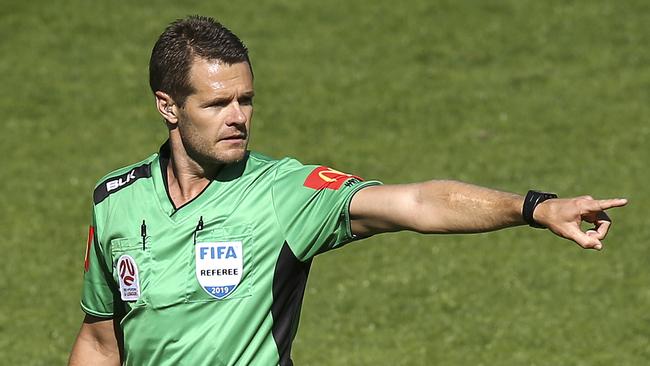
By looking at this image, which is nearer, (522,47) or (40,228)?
(40,228)

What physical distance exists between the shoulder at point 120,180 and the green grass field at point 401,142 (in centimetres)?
438

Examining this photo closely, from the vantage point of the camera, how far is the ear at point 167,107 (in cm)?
555

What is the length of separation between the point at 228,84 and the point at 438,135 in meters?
9.03

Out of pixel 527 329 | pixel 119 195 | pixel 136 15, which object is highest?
pixel 119 195

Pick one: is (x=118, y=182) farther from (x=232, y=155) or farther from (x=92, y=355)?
(x=92, y=355)

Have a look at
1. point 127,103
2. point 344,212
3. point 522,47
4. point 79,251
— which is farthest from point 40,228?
point 344,212

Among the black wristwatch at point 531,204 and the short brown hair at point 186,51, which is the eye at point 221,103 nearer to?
the short brown hair at point 186,51

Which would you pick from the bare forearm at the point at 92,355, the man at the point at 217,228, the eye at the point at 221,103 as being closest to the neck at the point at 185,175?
the man at the point at 217,228

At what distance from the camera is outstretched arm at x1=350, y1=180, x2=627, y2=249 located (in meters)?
4.46

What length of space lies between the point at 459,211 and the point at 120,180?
1.59 metres

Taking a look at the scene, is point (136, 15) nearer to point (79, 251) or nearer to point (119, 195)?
point (79, 251)

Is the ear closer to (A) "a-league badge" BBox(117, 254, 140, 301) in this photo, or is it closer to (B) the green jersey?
(B) the green jersey

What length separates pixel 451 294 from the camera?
1095cm

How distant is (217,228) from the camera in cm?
545
